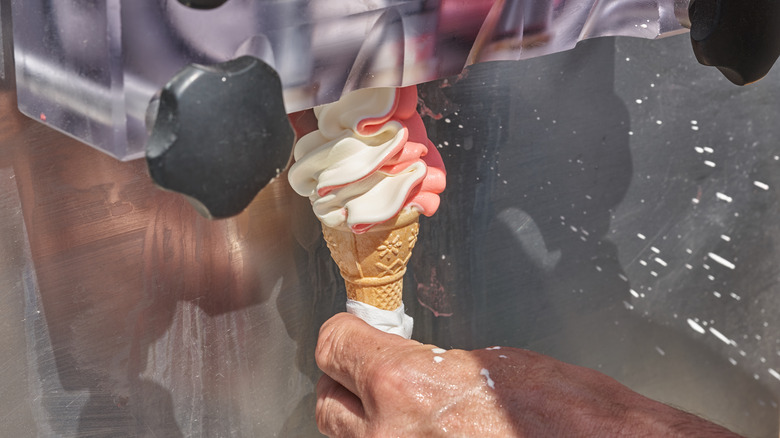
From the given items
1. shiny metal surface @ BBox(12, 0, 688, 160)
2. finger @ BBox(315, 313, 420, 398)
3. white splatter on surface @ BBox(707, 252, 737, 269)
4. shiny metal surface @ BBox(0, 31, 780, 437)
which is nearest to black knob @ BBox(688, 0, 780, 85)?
shiny metal surface @ BBox(12, 0, 688, 160)

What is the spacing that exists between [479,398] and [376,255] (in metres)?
0.19

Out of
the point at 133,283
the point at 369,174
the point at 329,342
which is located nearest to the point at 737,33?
the point at 369,174

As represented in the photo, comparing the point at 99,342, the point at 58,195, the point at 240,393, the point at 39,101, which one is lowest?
the point at 240,393

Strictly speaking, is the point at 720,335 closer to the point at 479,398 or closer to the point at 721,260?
the point at 721,260

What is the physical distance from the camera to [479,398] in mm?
688

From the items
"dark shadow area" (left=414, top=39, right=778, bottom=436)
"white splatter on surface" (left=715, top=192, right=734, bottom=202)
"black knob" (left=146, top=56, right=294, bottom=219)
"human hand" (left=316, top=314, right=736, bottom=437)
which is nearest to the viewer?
"black knob" (left=146, top=56, right=294, bottom=219)

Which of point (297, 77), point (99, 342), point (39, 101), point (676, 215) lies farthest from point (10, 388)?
point (676, 215)

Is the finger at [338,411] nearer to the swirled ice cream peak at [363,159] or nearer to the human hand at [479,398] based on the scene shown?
the human hand at [479,398]

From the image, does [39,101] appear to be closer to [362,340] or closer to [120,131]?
[120,131]

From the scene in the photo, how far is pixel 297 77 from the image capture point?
25.0 inches

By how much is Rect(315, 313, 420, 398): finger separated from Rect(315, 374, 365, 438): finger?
16 mm

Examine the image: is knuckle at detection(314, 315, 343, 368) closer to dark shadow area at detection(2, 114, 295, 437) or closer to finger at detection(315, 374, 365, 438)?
finger at detection(315, 374, 365, 438)

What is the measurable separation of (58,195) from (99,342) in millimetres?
159

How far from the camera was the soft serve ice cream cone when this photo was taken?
736 mm
